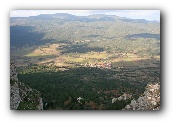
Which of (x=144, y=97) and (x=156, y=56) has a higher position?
(x=156, y=56)

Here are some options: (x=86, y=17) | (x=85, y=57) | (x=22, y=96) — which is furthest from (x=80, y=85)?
(x=86, y=17)

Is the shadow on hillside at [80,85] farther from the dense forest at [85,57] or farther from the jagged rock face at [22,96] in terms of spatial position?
the jagged rock face at [22,96]

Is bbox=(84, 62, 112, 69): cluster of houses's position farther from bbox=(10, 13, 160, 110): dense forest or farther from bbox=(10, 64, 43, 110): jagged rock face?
bbox=(10, 64, 43, 110): jagged rock face

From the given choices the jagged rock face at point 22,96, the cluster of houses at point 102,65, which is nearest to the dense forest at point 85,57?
the cluster of houses at point 102,65

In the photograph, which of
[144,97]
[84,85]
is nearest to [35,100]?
[84,85]
